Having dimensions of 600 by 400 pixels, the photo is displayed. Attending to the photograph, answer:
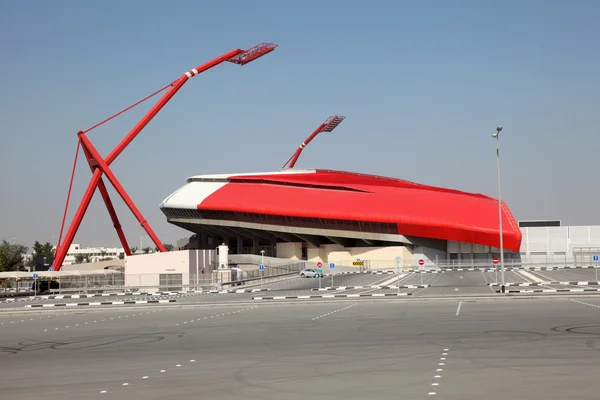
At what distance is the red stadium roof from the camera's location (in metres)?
96.8

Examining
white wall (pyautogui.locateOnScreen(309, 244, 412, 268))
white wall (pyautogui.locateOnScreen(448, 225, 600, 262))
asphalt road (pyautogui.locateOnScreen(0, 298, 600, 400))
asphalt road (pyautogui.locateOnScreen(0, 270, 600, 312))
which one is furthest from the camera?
white wall (pyautogui.locateOnScreen(448, 225, 600, 262))

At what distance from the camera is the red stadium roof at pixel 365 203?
96.8m

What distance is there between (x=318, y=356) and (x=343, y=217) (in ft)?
269

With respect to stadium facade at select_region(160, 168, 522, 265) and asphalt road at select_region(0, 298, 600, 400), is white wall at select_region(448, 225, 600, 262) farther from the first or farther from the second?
asphalt road at select_region(0, 298, 600, 400)

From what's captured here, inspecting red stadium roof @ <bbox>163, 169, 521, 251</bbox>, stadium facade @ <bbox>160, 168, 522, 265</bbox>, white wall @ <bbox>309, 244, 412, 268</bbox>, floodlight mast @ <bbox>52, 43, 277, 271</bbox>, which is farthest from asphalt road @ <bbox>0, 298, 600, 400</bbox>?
stadium facade @ <bbox>160, 168, 522, 265</bbox>

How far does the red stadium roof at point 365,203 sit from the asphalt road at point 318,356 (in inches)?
2482

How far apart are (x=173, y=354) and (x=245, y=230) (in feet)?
295

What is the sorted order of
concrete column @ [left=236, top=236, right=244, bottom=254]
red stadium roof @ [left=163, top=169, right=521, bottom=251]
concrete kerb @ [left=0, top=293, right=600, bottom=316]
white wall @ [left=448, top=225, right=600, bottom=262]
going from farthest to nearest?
concrete column @ [left=236, top=236, right=244, bottom=254]
white wall @ [left=448, top=225, right=600, bottom=262]
red stadium roof @ [left=163, top=169, right=521, bottom=251]
concrete kerb @ [left=0, top=293, right=600, bottom=316]

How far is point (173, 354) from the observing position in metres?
20.5

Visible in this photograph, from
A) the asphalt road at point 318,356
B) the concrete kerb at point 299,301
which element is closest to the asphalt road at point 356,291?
the concrete kerb at point 299,301

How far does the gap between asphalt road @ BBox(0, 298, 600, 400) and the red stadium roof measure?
63.0 meters

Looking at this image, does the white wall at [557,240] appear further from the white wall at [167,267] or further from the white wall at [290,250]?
the white wall at [167,267]

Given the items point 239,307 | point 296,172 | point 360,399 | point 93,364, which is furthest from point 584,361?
point 296,172

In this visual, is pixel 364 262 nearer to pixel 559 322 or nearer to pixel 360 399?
pixel 559 322
